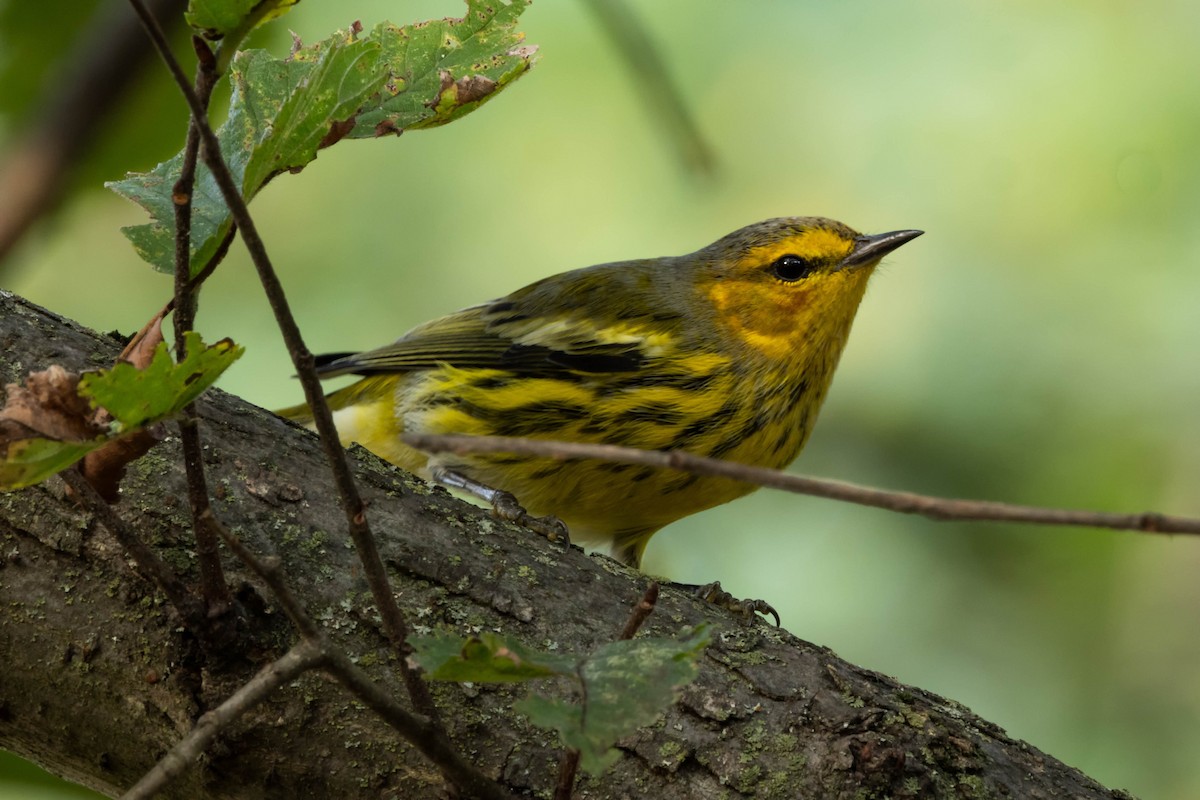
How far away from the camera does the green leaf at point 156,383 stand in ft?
4.57

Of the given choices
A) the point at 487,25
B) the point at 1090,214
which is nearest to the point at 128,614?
the point at 487,25

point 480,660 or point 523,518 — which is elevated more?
point 523,518

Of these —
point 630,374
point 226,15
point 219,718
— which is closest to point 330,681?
point 219,718

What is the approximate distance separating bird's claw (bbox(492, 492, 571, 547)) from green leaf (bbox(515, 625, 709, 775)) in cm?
191

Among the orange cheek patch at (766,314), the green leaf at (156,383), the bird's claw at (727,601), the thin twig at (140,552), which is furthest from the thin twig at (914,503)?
the orange cheek patch at (766,314)

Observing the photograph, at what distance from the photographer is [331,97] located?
1651mm

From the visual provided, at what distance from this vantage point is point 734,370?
4.17 meters

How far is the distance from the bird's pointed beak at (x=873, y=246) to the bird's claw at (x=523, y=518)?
143 centimetres

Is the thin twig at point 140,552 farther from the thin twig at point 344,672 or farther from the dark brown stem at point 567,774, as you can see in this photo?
the dark brown stem at point 567,774

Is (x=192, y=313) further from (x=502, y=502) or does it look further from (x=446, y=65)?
(x=502, y=502)

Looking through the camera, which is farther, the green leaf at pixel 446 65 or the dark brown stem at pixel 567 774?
the green leaf at pixel 446 65

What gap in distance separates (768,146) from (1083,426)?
199cm

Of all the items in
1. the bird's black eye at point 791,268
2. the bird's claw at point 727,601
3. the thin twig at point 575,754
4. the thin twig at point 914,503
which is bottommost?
the thin twig at point 575,754

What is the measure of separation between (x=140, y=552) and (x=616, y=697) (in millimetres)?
756
